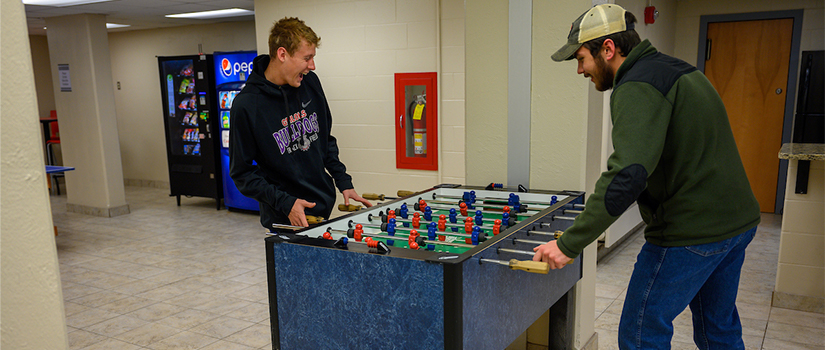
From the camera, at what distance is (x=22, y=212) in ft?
2.24


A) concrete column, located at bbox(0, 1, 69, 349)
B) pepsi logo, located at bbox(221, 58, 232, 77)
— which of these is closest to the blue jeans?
concrete column, located at bbox(0, 1, 69, 349)

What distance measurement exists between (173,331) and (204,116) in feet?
13.4

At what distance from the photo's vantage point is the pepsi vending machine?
250 inches

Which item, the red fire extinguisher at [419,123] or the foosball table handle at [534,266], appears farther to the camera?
the red fire extinguisher at [419,123]

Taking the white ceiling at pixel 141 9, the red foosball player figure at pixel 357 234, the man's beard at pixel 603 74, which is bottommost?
the red foosball player figure at pixel 357 234

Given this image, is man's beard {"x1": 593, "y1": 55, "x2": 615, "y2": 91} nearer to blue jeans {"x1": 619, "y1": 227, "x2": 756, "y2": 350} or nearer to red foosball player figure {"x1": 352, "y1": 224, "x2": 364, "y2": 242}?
blue jeans {"x1": 619, "y1": 227, "x2": 756, "y2": 350}

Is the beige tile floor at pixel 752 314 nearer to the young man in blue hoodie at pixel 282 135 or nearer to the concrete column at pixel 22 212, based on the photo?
the young man in blue hoodie at pixel 282 135

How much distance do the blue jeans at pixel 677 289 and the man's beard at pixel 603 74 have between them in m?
0.55

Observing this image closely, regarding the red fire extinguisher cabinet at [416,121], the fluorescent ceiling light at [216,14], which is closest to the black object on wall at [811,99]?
the red fire extinguisher cabinet at [416,121]

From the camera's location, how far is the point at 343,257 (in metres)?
1.69

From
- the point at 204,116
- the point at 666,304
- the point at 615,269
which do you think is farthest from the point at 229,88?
the point at 666,304

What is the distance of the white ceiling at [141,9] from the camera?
5.85 meters

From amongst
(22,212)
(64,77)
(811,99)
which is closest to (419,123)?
(811,99)

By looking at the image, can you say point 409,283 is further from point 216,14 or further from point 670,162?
point 216,14
